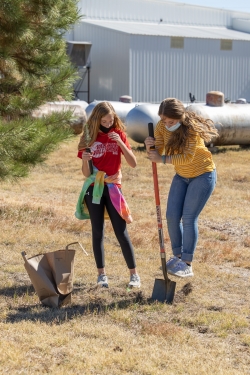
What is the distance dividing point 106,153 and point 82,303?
1334 millimetres

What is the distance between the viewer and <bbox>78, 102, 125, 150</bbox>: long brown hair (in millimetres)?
6105

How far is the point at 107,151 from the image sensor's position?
6250mm

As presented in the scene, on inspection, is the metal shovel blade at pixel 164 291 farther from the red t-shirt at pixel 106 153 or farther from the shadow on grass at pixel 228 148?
the shadow on grass at pixel 228 148

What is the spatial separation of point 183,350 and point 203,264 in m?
2.86

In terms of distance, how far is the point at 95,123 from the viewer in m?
6.17

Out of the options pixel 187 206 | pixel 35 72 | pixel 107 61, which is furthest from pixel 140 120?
pixel 107 61

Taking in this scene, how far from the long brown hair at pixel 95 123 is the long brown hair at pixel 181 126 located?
0.41 meters

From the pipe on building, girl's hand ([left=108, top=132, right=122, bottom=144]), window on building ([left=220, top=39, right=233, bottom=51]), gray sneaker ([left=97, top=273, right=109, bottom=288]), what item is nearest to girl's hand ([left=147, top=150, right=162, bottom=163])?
girl's hand ([left=108, top=132, right=122, bottom=144])

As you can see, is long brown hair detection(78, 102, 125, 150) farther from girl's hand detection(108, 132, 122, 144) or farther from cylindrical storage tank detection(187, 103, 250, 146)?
cylindrical storage tank detection(187, 103, 250, 146)

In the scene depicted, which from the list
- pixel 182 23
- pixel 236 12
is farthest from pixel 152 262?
pixel 236 12

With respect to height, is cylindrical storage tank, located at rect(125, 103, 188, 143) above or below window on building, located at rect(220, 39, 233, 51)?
below

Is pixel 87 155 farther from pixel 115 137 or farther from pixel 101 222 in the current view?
pixel 101 222

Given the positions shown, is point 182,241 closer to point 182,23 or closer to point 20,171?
point 20,171

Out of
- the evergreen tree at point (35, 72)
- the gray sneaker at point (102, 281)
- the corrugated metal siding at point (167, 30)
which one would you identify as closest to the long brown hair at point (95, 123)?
the gray sneaker at point (102, 281)
